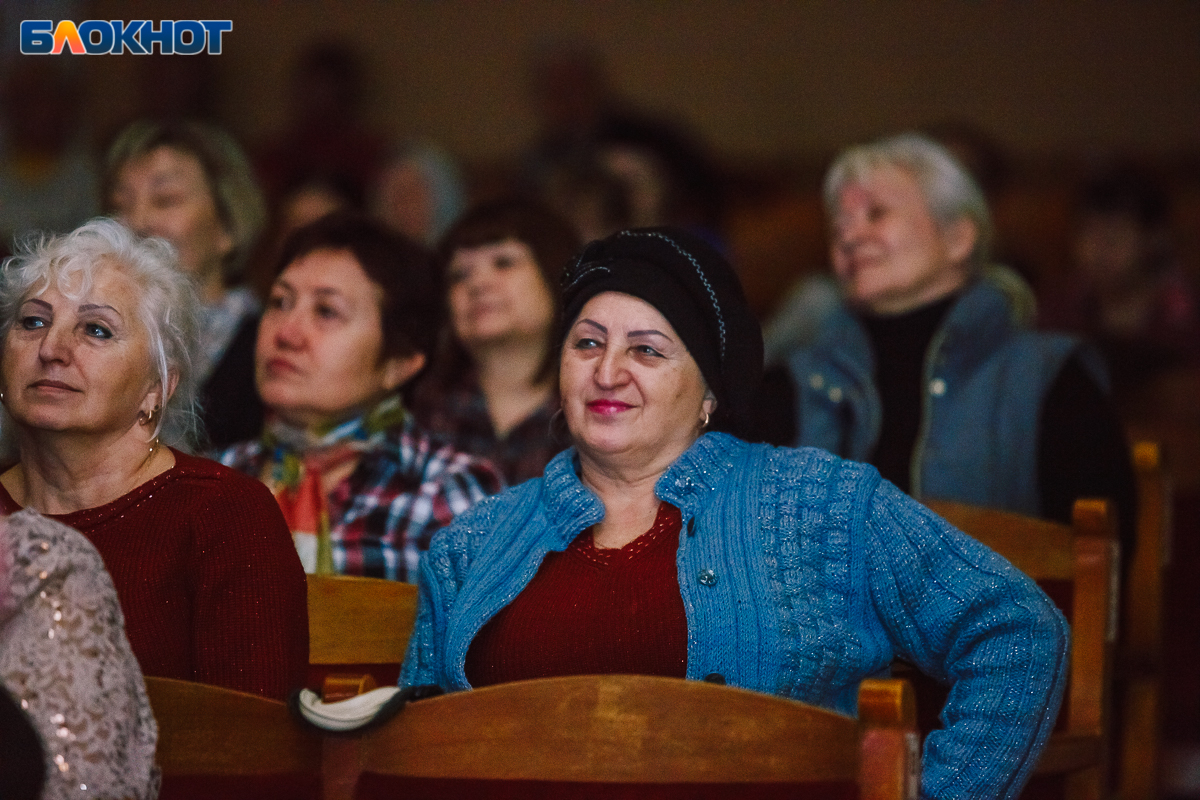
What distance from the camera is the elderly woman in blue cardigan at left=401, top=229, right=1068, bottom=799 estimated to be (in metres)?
1.87

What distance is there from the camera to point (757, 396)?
7.27 feet

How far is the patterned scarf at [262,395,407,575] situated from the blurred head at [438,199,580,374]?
483mm

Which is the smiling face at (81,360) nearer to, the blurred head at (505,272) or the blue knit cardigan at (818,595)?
the blue knit cardigan at (818,595)

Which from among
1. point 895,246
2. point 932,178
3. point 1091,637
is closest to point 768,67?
point 932,178

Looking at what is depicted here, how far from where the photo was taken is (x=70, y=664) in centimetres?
145

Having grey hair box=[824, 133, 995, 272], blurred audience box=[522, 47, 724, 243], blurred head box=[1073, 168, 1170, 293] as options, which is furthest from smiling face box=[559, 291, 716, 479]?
blurred head box=[1073, 168, 1170, 293]

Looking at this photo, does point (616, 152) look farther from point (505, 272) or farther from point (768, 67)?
point (768, 67)

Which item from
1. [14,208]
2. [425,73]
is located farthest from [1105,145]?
[14,208]

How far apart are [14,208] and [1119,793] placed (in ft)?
10.9

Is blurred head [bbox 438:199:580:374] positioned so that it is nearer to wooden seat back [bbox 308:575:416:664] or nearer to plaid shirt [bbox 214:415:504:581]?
plaid shirt [bbox 214:415:504:581]

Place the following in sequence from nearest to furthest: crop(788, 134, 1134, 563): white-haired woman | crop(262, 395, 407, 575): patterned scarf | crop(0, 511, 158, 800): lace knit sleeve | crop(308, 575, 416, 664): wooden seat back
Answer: crop(0, 511, 158, 800): lace knit sleeve
crop(308, 575, 416, 664): wooden seat back
crop(262, 395, 407, 575): patterned scarf
crop(788, 134, 1134, 563): white-haired woman

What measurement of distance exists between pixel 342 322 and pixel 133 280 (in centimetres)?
72

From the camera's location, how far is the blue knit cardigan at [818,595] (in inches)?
72.6

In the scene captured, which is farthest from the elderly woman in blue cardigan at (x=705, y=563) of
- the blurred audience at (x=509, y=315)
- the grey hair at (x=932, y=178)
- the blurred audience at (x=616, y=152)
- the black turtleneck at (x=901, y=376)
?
the blurred audience at (x=616, y=152)
